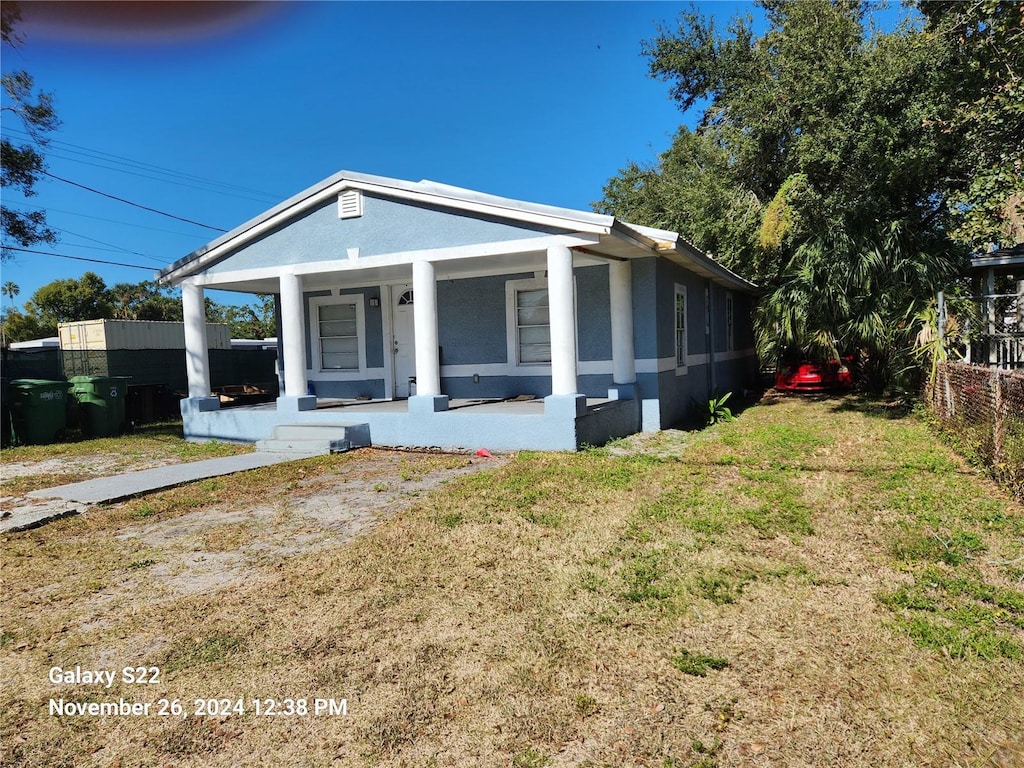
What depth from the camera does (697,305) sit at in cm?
1289

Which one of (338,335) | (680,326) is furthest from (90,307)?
(680,326)

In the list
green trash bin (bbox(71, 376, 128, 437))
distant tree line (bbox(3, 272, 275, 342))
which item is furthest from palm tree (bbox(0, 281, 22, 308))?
green trash bin (bbox(71, 376, 128, 437))

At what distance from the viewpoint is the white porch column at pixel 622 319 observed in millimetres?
9828

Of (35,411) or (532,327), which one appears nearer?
(532,327)

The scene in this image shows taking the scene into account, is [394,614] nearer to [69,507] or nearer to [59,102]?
[69,507]

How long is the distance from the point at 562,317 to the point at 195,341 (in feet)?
22.1

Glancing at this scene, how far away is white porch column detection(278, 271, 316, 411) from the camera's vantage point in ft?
33.9

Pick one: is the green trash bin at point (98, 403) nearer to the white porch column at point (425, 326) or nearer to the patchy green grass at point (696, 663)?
the white porch column at point (425, 326)

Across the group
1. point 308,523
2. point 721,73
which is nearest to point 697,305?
point 721,73

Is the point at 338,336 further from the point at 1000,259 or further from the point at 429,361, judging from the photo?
the point at 1000,259

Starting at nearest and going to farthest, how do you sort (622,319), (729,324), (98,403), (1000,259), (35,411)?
(622,319) < (1000,259) < (35,411) < (98,403) < (729,324)

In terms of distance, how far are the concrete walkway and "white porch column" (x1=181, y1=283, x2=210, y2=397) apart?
2.69m

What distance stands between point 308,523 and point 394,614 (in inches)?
90.2

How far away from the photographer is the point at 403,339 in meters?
12.6
